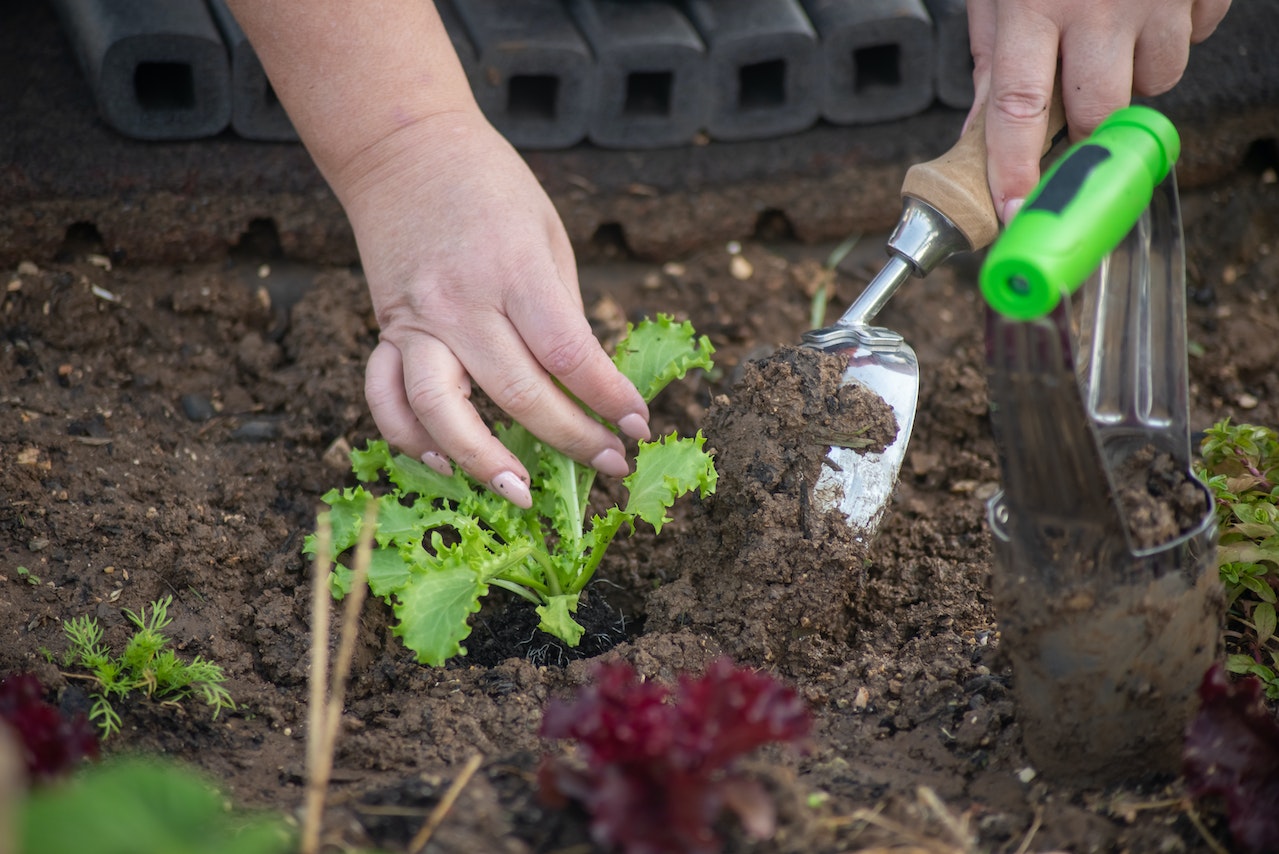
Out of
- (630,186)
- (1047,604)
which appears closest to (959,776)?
(1047,604)

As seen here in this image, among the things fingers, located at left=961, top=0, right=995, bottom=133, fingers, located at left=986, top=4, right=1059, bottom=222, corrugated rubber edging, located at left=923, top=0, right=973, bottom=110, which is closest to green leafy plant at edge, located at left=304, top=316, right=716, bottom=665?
fingers, located at left=986, top=4, right=1059, bottom=222

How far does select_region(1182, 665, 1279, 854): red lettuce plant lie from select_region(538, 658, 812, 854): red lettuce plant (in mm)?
576

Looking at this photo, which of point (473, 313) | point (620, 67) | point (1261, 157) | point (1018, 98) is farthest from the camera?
point (1261, 157)

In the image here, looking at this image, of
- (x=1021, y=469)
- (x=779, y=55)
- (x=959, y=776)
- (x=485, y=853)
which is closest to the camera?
(x=485, y=853)

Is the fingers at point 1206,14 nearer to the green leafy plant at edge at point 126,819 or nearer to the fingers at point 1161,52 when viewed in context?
the fingers at point 1161,52

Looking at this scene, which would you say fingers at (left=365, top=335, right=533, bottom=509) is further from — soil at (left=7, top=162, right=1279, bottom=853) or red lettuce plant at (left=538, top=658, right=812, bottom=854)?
red lettuce plant at (left=538, top=658, right=812, bottom=854)

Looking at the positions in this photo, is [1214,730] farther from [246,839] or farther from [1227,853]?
[246,839]

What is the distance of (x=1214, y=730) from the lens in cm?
153

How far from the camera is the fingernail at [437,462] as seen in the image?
7.33 feet

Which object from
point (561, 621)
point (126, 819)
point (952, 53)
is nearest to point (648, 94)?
point (952, 53)

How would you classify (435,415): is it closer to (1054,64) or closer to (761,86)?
(1054,64)

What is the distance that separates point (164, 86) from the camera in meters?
3.18

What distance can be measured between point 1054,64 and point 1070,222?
866mm

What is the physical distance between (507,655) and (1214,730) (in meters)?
1.25
